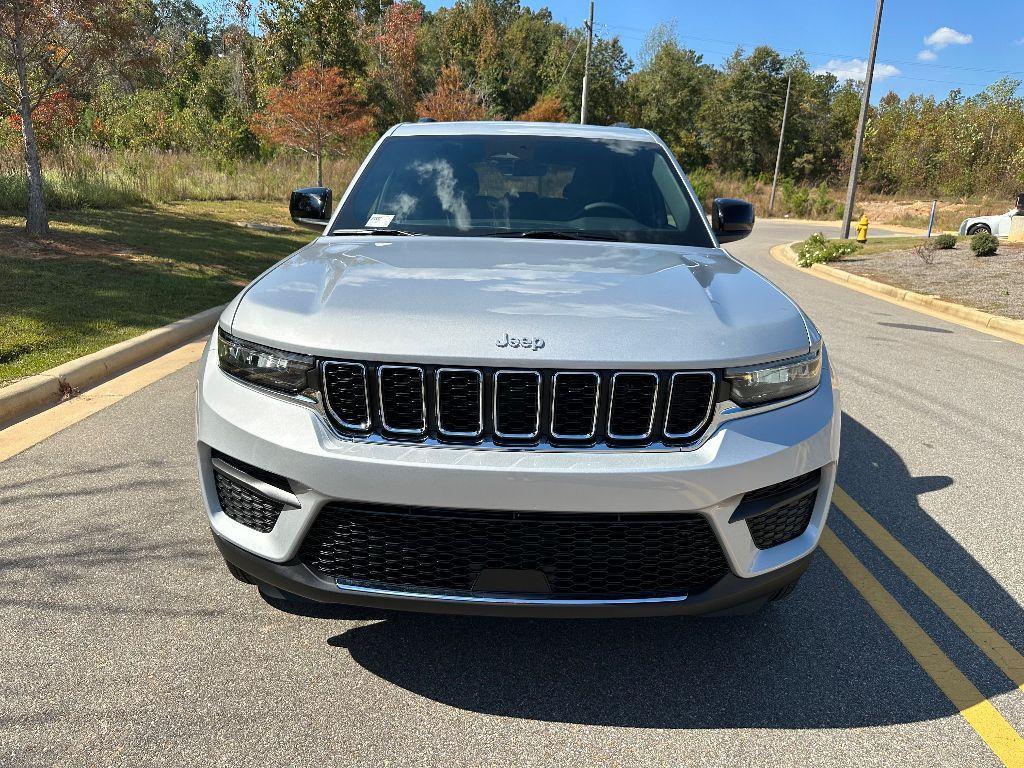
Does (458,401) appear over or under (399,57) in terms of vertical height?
under

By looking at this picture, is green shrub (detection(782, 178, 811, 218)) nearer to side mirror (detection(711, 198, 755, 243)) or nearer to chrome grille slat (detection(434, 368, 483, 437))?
side mirror (detection(711, 198, 755, 243))

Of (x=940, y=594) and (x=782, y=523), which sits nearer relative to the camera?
(x=782, y=523)

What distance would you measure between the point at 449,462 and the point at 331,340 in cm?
51

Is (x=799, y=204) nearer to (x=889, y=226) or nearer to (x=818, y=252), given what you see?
(x=889, y=226)

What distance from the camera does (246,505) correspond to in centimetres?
246

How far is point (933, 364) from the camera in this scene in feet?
26.6

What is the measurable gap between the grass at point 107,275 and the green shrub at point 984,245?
577 inches

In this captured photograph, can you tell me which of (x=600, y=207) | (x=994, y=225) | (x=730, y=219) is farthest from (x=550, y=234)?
(x=994, y=225)

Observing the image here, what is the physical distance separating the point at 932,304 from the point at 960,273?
3.59 meters

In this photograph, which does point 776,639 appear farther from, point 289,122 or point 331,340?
point 289,122

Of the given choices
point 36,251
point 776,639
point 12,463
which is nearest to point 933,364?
point 776,639

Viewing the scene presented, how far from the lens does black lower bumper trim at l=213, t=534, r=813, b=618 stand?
7.53ft

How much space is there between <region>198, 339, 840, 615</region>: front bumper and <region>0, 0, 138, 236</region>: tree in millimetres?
10458

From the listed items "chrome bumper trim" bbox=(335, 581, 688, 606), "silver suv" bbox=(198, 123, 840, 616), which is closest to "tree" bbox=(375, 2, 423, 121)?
"silver suv" bbox=(198, 123, 840, 616)
